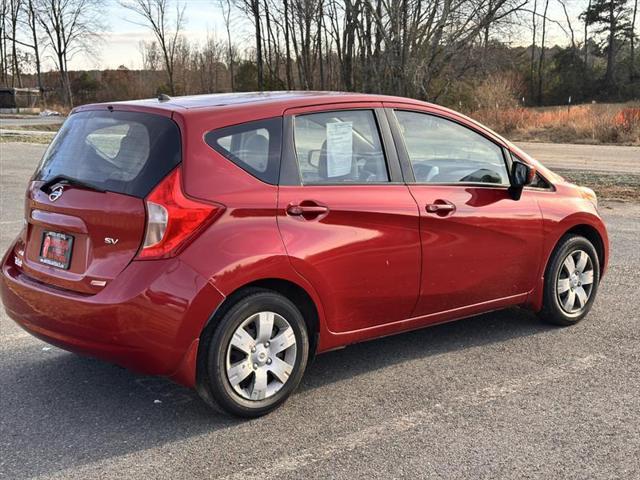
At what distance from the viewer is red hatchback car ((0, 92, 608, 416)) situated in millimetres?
3322

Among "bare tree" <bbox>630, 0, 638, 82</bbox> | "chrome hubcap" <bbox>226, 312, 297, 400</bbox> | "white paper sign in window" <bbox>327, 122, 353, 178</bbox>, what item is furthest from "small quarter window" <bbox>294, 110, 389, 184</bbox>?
"bare tree" <bbox>630, 0, 638, 82</bbox>

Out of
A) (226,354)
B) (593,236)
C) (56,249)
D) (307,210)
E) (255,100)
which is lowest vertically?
(226,354)

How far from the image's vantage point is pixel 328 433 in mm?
3416

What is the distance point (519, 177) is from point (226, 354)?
95.0 inches

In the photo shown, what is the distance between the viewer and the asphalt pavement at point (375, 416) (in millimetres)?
3094

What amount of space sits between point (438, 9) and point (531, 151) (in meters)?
6.49

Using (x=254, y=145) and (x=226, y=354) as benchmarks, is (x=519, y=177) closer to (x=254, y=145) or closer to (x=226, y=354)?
(x=254, y=145)

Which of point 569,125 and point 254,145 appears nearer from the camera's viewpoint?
point 254,145

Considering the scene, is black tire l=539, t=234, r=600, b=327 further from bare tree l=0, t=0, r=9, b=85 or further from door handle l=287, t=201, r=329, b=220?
bare tree l=0, t=0, r=9, b=85

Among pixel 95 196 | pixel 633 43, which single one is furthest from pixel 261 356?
pixel 633 43

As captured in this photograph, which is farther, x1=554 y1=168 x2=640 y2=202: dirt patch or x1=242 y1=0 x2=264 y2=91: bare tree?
x1=242 y1=0 x2=264 y2=91: bare tree

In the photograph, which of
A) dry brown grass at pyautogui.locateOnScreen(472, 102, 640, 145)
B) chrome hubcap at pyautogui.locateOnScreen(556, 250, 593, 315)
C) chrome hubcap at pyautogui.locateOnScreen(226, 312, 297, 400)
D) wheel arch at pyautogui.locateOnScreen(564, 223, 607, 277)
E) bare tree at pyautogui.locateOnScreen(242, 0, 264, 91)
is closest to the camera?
chrome hubcap at pyautogui.locateOnScreen(226, 312, 297, 400)

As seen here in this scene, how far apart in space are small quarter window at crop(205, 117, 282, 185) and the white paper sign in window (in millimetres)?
358

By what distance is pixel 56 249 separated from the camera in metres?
3.67
